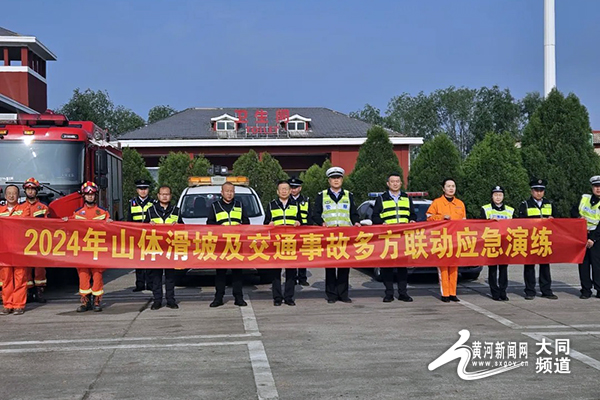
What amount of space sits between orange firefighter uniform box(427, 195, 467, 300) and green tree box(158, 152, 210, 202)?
28.2 metres

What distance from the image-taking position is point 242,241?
36.1 ft

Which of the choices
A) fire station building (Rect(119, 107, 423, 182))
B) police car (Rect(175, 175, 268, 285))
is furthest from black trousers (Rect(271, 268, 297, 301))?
fire station building (Rect(119, 107, 423, 182))

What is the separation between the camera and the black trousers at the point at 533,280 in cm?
1149

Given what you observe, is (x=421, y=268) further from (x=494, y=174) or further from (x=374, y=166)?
(x=374, y=166)

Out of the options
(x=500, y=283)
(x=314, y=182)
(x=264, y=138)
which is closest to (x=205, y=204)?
Answer: (x=500, y=283)

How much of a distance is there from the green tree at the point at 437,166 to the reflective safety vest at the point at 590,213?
629 inches

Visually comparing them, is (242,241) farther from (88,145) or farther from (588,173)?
(588,173)

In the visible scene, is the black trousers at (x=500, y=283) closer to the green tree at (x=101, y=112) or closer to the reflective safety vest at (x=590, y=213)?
the reflective safety vest at (x=590, y=213)

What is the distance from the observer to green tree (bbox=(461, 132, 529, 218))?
2511 centimetres

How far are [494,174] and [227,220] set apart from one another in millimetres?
16262

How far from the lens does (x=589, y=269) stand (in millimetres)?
11633

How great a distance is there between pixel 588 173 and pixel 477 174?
3.76 m

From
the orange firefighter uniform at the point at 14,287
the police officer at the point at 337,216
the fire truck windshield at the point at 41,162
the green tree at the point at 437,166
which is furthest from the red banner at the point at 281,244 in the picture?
the green tree at the point at 437,166

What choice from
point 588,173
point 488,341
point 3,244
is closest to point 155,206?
point 3,244
